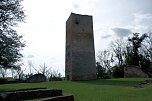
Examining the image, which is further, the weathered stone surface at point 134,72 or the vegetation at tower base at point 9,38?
the weathered stone surface at point 134,72

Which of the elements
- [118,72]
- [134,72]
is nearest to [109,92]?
[134,72]

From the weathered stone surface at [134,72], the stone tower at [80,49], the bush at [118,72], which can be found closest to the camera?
the stone tower at [80,49]

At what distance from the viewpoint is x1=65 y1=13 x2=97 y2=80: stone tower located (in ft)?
117

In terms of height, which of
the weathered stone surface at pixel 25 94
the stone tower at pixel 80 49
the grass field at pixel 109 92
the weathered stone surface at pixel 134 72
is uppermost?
the stone tower at pixel 80 49

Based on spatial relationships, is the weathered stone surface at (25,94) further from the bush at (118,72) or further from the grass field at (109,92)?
the bush at (118,72)

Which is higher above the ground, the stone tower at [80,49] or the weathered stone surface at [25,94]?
the stone tower at [80,49]

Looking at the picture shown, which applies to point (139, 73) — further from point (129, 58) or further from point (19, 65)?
point (19, 65)

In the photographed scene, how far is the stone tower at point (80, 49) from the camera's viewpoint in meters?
35.7

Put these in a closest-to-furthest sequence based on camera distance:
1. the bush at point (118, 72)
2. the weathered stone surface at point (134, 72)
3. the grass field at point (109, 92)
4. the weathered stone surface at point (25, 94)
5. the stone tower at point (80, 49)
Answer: the weathered stone surface at point (25, 94) → the grass field at point (109, 92) → the stone tower at point (80, 49) → the weathered stone surface at point (134, 72) → the bush at point (118, 72)

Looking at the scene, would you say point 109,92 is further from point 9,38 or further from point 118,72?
point 118,72

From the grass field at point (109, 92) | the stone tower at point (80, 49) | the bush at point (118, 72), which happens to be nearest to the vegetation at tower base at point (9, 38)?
the grass field at point (109, 92)

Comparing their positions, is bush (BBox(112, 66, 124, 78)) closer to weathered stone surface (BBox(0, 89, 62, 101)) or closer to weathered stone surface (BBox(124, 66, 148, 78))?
weathered stone surface (BBox(124, 66, 148, 78))

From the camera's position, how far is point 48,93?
10.5 meters

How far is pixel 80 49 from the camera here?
119 feet
